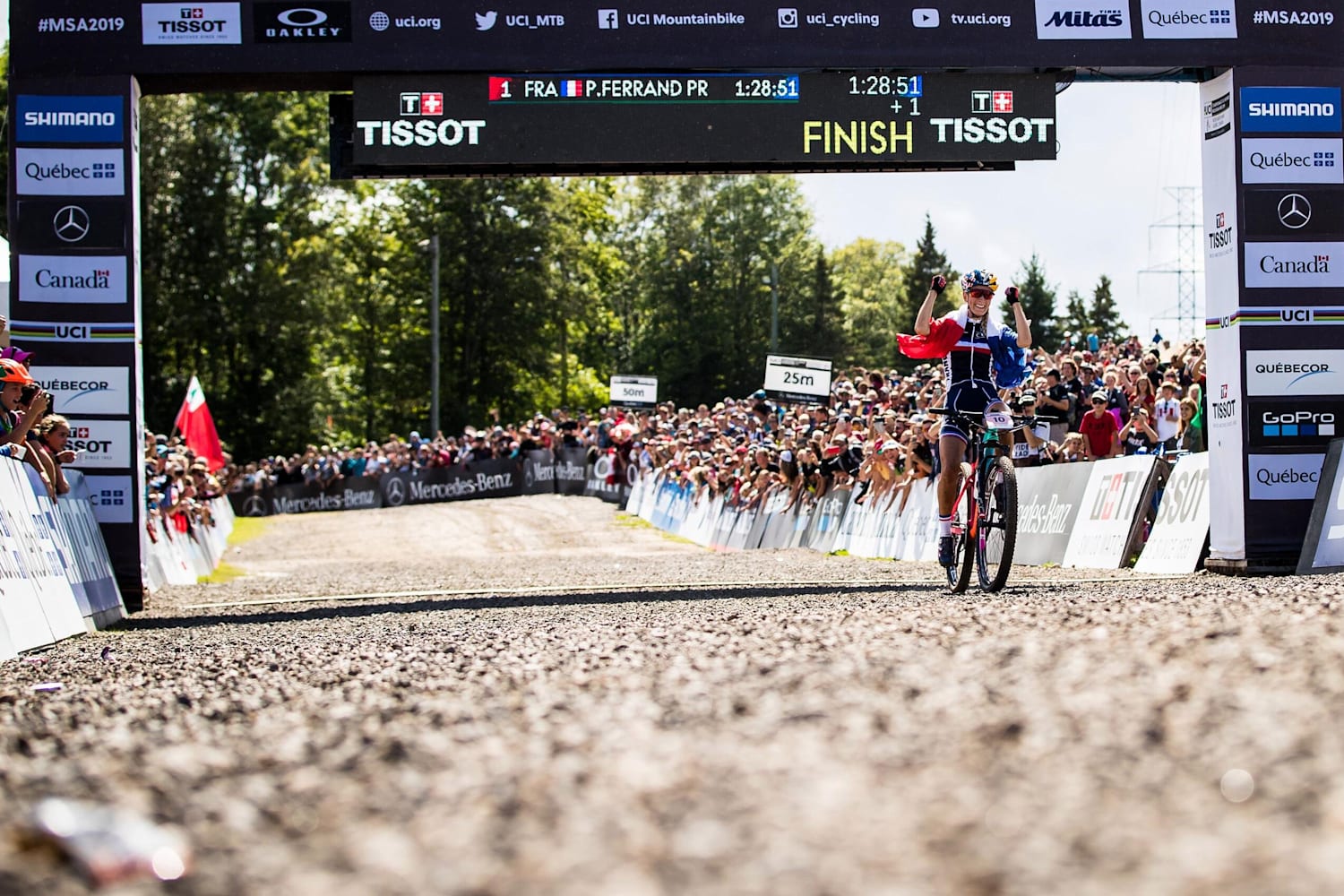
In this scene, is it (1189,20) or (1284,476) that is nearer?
(1284,476)

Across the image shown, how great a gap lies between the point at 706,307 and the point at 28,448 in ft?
261

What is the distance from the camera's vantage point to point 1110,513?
49.7 feet

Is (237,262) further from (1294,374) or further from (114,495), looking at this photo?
(1294,374)

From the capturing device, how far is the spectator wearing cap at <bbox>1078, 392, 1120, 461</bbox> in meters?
17.4

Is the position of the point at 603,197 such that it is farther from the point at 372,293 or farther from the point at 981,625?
the point at 981,625

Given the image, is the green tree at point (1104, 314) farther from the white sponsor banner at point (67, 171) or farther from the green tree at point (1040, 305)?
the white sponsor banner at point (67, 171)

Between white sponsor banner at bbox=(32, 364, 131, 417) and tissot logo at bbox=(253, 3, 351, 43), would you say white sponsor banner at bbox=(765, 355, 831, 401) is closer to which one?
tissot logo at bbox=(253, 3, 351, 43)

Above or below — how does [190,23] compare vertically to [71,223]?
above

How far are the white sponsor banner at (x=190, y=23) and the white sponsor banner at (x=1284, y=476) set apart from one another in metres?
9.49

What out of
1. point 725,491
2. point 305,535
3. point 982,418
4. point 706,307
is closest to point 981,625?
point 982,418

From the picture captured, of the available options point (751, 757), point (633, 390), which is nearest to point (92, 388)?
point (751, 757)

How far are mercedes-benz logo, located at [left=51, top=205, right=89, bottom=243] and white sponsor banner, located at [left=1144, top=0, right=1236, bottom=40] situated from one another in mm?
9350

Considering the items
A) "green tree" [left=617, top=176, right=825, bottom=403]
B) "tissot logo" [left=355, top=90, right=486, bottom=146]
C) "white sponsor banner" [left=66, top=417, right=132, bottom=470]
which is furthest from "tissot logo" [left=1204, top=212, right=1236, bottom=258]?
"green tree" [left=617, top=176, right=825, bottom=403]

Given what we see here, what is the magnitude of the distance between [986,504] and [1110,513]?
560 centimetres
